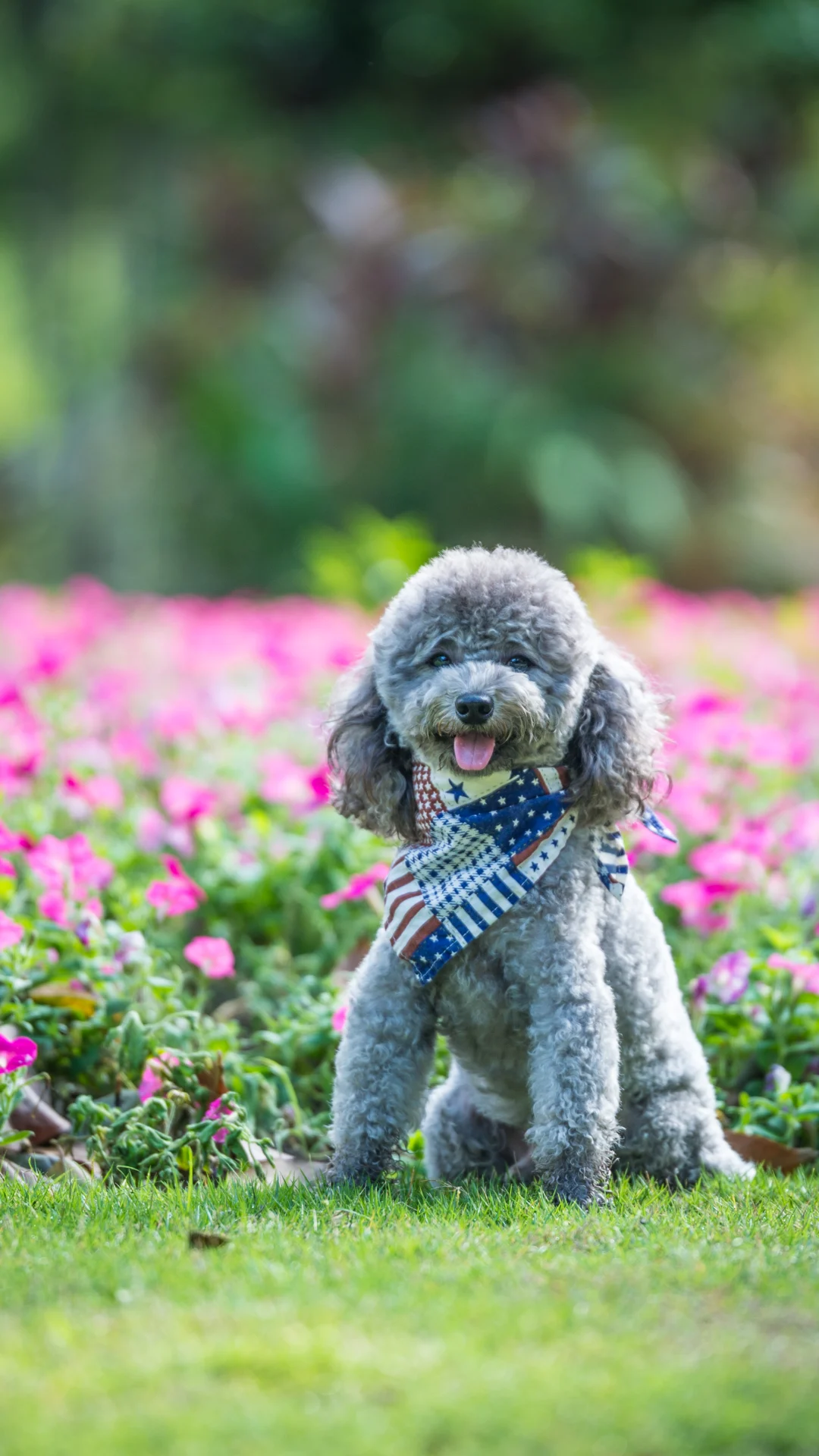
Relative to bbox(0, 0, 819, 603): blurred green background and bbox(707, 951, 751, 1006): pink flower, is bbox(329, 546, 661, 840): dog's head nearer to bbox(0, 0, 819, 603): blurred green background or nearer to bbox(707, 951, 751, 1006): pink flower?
bbox(707, 951, 751, 1006): pink flower

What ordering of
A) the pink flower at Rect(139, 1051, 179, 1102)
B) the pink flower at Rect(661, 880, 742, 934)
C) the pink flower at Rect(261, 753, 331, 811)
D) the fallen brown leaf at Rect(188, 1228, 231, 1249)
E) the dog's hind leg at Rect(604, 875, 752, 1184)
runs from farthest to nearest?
the pink flower at Rect(261, 753, 331, 811) < the pink flower at Rect(661, 880, 742, 934) < the pink flower at Rect(139, 1051, 179, 1102) < the dog's hind leg at Rect(604, 875, 752, 1184) < the fallen brown leaf at Rect(188, 1228, 231, 1249)

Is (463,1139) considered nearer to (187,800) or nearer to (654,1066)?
(654,1066)

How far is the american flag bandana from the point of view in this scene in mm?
3264

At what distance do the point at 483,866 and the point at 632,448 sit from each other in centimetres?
1226

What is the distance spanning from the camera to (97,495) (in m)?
16.5

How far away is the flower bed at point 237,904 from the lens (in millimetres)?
3840

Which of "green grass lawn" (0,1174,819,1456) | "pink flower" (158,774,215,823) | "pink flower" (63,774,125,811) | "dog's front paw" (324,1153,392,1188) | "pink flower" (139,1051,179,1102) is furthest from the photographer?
"pink flower" (63,774,125,811)

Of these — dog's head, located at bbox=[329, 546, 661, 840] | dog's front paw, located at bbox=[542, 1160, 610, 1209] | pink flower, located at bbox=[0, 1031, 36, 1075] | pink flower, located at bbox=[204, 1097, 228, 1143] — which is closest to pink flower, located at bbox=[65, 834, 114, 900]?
pink flower, located at bbox=[0, 1031, 36, 1075]

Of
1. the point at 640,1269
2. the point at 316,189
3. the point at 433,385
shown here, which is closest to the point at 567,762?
the point at 640,1269

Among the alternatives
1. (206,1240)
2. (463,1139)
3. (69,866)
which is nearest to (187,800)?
(69,866)

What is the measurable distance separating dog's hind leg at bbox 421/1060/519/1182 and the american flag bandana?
A: 53 cm

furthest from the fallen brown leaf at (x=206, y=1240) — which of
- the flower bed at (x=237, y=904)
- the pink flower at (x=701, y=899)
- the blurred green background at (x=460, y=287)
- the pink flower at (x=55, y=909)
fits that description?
the blurred green background at (x=460, y=287)

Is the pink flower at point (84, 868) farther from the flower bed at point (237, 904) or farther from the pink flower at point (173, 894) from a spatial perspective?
the pink flower at point (173, 894)

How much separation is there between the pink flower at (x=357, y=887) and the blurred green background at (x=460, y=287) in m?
9.87
